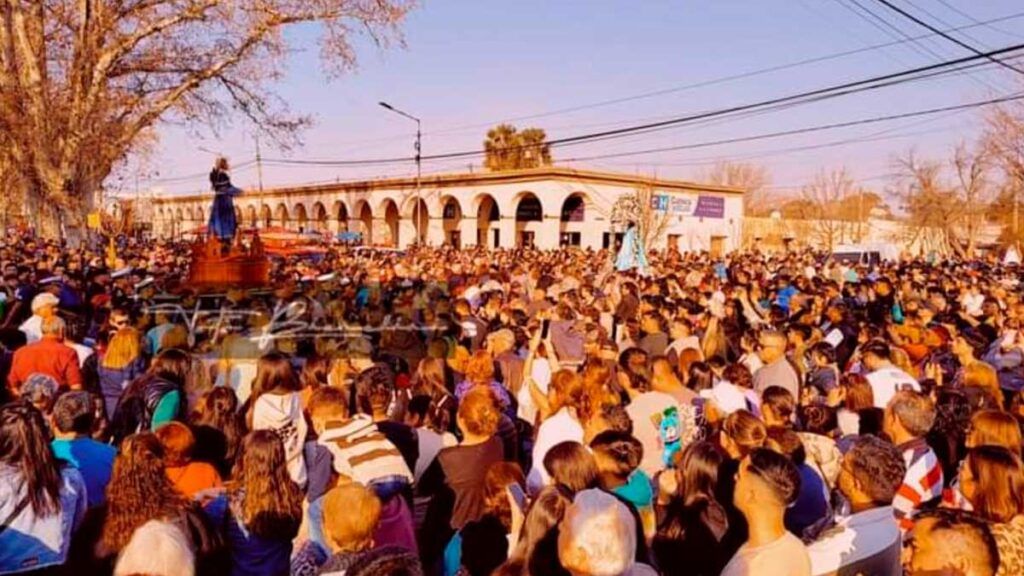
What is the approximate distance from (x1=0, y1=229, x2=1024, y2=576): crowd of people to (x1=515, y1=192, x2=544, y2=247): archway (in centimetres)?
3267

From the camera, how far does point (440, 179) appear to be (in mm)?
42500

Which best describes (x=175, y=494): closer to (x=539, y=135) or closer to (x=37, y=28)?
(x=37, y=28)

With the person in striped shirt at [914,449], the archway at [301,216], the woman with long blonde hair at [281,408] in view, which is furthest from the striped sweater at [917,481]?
the archway at [301,216]

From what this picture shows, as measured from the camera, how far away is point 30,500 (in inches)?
123

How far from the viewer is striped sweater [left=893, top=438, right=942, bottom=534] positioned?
3.97 meters

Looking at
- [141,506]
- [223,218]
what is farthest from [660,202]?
[141,506]

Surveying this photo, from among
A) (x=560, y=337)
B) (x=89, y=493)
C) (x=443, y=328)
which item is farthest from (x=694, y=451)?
(x=443, y=328)

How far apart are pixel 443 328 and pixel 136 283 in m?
6.66

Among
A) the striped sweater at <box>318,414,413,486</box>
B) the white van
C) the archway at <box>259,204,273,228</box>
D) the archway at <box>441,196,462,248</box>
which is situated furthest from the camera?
the archway at <box>259,204,273,228</box>

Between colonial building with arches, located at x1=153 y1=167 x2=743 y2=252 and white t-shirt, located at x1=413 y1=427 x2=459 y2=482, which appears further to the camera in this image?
colonial building with arches, located at x1=153 y1=167 x2=743 y2=252

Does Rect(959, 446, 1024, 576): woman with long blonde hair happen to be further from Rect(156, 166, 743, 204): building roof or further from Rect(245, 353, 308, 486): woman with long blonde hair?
Rect(156, 166, 743, 204): building roof

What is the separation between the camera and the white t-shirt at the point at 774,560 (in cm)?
279

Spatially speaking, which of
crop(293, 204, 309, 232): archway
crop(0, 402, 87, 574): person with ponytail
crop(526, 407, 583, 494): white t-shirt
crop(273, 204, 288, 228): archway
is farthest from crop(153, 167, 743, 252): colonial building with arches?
crop(0, 402, 87, 574): person with ponytail

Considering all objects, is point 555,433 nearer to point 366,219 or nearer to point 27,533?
point 27,533
